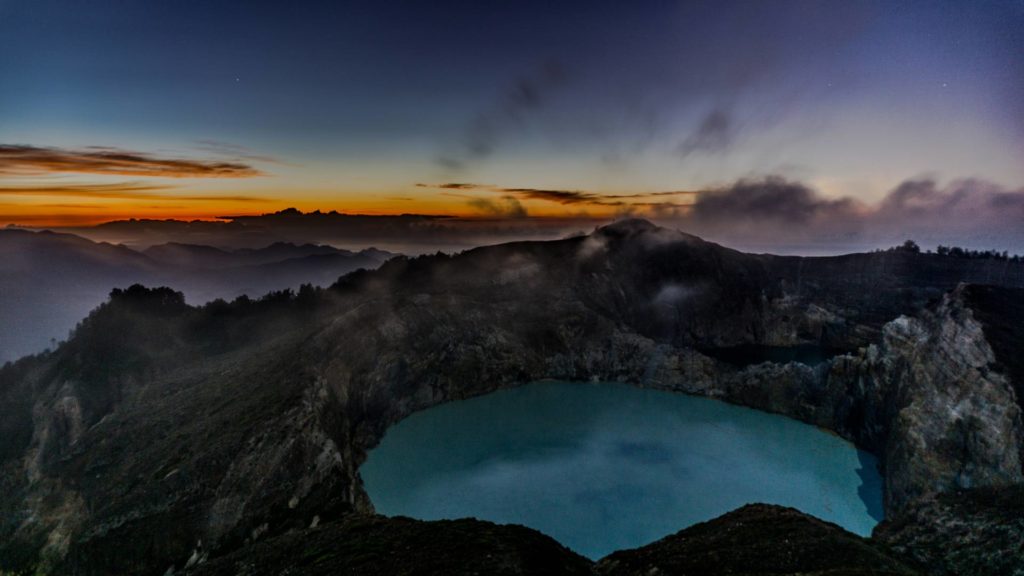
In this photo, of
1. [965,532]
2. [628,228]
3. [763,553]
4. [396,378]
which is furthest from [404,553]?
[628,228]

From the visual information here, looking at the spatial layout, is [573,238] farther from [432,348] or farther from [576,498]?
[576,498]

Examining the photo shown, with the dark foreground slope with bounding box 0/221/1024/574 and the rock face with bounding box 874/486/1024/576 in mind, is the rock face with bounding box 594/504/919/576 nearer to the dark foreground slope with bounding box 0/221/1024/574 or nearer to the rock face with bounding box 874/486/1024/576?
the rock face with bounding box 874/486/1024/576

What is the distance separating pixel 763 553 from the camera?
83.5 feet

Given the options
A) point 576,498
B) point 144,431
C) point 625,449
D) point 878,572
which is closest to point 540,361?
point 625,449

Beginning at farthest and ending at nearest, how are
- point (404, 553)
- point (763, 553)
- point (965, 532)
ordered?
1. point (965, 532)
2. point (404, 553)
3. point (763, 553)

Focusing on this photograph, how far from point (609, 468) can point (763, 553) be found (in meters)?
29.0

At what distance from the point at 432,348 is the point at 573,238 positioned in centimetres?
6092

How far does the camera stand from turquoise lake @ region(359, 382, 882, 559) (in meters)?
43.8

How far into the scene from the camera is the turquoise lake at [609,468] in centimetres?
4375

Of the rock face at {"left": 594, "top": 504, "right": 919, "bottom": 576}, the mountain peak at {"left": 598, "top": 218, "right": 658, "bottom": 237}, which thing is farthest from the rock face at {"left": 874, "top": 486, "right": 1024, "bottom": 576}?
the mountain peak at {"left": 598, "top": 218, "right": 658, "bottom": 237}

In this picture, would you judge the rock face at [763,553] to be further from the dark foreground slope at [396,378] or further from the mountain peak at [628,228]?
the mountain peak at [628,228]

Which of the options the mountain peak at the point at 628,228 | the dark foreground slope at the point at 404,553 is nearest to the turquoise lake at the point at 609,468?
the dark foreground slope at the point at 404,553

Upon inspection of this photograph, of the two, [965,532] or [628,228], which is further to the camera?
[628,228]

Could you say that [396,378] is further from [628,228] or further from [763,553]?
[628,228]
